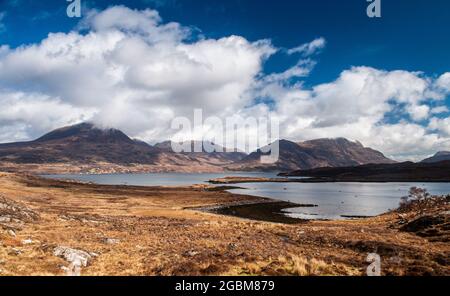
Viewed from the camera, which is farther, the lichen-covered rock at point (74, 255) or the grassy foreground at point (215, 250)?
the lichen-covered rock at point (74, 255)

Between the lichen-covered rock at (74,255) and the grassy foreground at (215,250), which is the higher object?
the lichen-covered rock at (74,255)

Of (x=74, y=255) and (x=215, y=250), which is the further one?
(x=215, y=250)

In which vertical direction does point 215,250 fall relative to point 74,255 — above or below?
below

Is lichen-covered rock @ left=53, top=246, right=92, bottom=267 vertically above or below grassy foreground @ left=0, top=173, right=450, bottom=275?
above

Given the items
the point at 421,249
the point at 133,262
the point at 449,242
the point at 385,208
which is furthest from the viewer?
the point at 385,208

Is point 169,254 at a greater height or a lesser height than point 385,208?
greater

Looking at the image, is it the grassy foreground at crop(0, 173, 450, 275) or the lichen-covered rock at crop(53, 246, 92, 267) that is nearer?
the grassy foreground at crop(0, 173, 450, 275)

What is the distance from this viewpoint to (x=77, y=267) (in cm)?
2011
